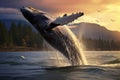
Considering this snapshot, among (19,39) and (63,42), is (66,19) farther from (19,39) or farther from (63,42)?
(19,39)

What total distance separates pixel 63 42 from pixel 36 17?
1.98m

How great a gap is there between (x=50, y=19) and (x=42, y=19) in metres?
0.44

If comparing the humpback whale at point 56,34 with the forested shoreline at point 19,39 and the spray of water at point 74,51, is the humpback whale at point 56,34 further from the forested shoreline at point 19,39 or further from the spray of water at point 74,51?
the forested shoreline at point 19,39

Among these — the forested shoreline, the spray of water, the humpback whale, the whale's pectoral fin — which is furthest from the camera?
the forested shoreline

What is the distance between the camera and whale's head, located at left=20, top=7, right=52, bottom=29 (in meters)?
17.0

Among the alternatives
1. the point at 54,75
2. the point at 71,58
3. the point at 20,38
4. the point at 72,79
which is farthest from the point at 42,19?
the point at 20,38

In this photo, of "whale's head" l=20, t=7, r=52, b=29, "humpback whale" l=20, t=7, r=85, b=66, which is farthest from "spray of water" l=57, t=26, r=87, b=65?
"whale's head" l=20, t=7, r=52, b=29

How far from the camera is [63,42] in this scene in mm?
17266

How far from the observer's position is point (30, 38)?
129m

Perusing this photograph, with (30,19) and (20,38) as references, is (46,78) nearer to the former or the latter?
(30,19)

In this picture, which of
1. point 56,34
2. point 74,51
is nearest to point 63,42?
point 56,34

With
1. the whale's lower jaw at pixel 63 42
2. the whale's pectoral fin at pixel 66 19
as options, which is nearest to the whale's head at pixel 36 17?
the whale's lower jaw at pixel 63 42

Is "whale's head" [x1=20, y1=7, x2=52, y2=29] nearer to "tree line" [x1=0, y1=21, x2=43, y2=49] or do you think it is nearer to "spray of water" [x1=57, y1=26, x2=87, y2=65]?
"spray of water" [x1=57, y1=26, x2=87, y2=65]

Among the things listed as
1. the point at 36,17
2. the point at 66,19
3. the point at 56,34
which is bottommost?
the point at 56,34
